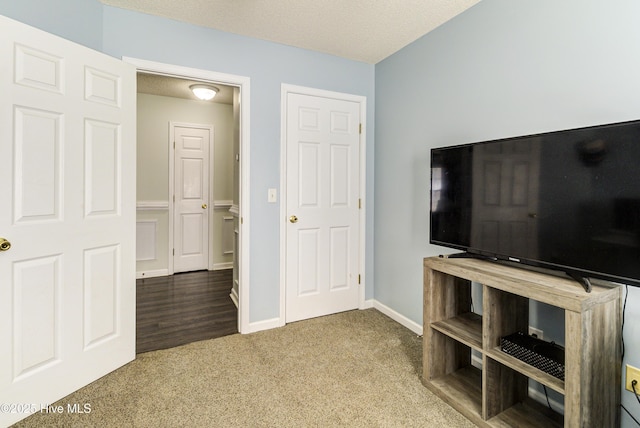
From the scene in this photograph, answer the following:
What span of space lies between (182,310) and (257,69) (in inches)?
97.1

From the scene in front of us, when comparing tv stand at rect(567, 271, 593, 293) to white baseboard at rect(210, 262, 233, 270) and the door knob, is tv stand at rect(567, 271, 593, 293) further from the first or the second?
white baseboard at rect(210, 262, 233, 270)

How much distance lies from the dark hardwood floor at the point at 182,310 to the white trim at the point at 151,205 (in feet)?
3.27

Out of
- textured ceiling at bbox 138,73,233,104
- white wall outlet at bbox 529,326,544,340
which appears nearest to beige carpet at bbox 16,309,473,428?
white wall outlet at bbox 529,326,544,340

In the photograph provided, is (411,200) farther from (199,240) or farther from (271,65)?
(199,240)

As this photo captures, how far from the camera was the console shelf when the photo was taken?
3.98 ft

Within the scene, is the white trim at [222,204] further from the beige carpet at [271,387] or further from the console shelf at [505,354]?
the console shelf at [505,354]

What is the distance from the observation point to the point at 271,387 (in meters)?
1.93

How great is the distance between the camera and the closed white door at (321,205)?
9.43 feet

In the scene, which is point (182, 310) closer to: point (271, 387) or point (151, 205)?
point (271, 387)

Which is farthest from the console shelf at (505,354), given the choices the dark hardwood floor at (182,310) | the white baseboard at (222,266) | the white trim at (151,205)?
the white trim at (151,205)

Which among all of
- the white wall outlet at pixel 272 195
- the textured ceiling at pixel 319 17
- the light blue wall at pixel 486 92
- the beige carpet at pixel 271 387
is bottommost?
the beige carpet at pixel 271 387

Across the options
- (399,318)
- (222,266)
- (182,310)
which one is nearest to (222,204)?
(222,266)

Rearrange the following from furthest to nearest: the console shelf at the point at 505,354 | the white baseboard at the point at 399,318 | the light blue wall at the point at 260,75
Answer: the white baseboard at the point at 399,318, the light blue wall at the point at 260,75, the console shelf at the point at 505,354

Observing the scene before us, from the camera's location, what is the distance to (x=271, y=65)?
8.98 ft
